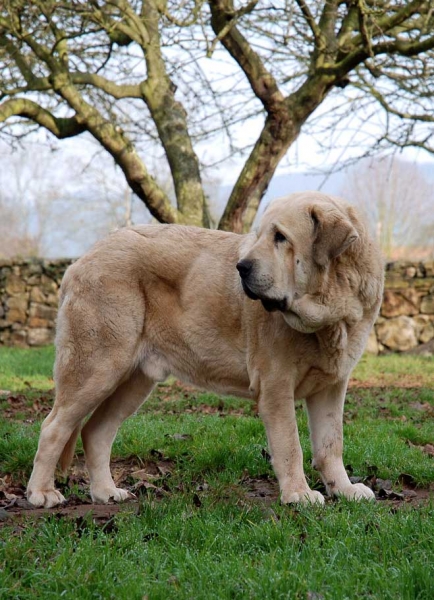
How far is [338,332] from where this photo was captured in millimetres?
4285

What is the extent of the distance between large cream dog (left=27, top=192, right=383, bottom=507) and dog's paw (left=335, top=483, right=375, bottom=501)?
1 centimetres

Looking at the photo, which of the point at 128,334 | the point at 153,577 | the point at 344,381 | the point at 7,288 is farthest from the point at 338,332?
the point at 7,288

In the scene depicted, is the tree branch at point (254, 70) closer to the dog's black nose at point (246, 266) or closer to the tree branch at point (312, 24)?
the tree branch at point (312, 24)

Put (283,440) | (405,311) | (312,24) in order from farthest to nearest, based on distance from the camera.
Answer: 1. (405,311)
2. (312,24)
3. (283,440)

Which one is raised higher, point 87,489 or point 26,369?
point 87,489

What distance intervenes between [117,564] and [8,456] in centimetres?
261

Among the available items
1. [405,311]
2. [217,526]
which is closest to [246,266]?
[217,526]

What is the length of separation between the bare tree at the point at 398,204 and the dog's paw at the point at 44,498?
29460 mm

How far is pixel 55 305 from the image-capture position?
15969mm

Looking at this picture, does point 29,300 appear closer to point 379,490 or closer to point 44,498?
point 44,498

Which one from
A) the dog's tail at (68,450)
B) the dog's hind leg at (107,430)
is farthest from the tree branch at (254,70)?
the dog's tail at (68,450)

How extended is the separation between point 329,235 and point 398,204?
34.8 metres

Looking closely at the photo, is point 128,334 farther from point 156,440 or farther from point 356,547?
point 356,547

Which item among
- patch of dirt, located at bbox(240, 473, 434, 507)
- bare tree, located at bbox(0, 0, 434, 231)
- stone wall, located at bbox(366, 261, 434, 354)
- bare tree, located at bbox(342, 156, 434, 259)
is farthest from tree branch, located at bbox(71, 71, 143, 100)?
bare tree, located at bbox(342, 156, 434, 259)
